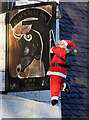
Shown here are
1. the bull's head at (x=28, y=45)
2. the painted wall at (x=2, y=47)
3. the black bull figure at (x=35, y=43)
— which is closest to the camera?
the black bull figure at (x=35, y=43)

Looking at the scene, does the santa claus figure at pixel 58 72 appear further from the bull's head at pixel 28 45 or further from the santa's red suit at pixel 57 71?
the bull's head at pixel 28 45

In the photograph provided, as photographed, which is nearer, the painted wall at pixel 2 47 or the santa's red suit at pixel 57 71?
the santa's red suit at pixel 57 71

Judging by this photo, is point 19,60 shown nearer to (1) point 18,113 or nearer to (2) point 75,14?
(1) point 18,113

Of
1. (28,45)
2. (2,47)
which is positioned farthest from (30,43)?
(2,47)

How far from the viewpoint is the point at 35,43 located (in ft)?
38.2

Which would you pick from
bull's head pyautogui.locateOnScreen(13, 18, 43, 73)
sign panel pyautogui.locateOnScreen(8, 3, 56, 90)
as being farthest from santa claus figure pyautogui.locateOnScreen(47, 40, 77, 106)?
bull's head pyautogui.locateOnScreen(13, 18, 43, 73)

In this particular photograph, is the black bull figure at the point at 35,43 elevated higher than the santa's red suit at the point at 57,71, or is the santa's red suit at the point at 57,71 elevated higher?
the black bull figure at the point at 35,43

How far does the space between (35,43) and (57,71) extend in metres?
1.64

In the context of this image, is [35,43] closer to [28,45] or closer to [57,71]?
[28,45]

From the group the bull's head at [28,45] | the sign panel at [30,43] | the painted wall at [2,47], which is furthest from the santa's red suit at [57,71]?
the painted wall at [2,47]

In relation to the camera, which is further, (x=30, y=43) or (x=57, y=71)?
(x=30, y=43)

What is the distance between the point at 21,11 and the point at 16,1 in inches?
21.9

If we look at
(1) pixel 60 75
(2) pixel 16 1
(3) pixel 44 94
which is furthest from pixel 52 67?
(2) pixel 16 1

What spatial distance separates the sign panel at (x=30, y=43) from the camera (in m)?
11.4
